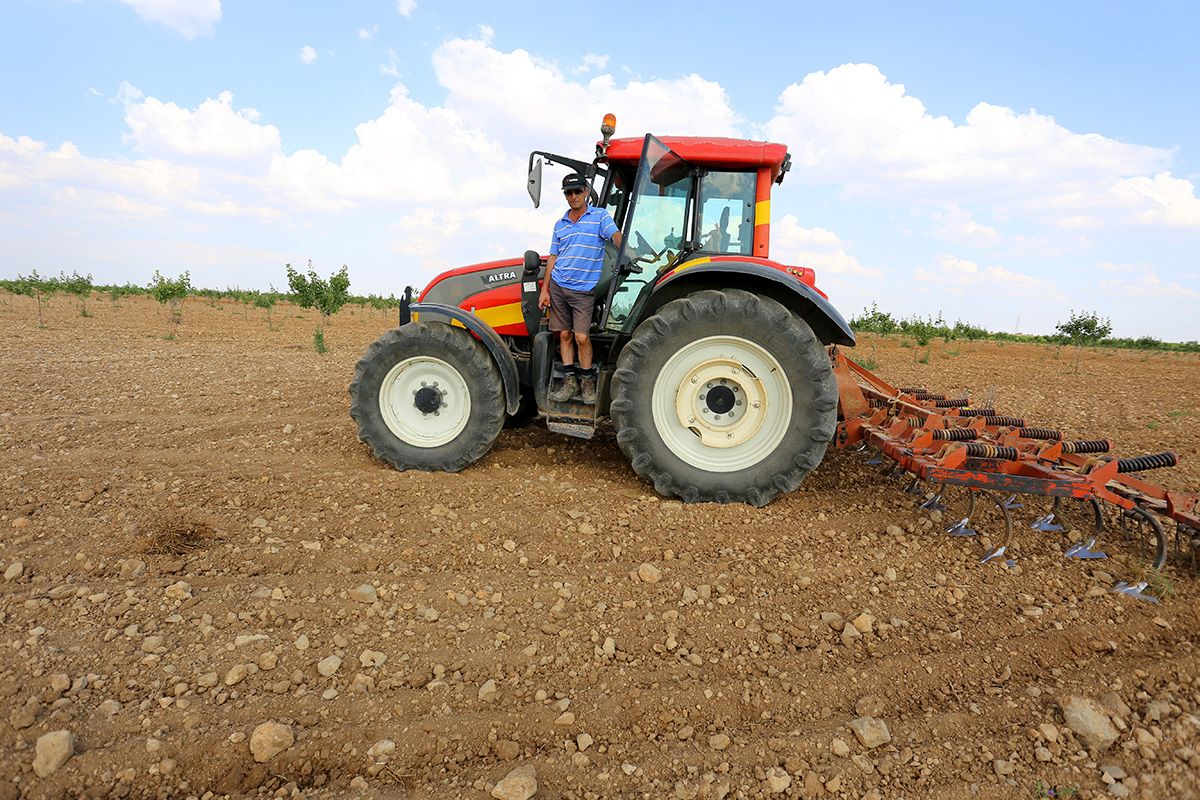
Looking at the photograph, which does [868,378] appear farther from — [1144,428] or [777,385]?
[1144,428]

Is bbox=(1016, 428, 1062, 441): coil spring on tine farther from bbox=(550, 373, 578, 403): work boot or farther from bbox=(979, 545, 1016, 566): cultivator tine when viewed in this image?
bbox=(550, 373, 578, 403): work boot

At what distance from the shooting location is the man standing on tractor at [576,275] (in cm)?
409

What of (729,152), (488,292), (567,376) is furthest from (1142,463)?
(488,292)

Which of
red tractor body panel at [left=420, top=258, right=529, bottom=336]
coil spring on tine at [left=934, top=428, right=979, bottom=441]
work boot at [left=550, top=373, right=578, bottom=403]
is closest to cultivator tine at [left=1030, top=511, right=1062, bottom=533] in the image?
coil spring on tine at [left=934, top=428, right=979, bottom=441]

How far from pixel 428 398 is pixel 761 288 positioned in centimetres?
244

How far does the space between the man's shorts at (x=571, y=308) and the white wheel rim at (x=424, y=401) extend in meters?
0.84

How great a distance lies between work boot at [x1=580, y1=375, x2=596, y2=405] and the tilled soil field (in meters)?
0.56

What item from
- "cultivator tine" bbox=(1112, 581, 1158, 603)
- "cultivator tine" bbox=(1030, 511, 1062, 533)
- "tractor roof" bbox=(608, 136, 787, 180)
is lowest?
"cultivator tine" bbox=(1112, 581, 1158, 603)

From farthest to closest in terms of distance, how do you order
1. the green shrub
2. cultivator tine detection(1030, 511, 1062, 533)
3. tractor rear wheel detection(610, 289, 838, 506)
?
the green shrub < tractor rear wheel detection(610, 289, 838, 506) < cultivator tine detection(1030, 511, 1062, 533)

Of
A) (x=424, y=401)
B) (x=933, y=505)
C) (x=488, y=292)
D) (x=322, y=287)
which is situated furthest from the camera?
(x=322, y=287)

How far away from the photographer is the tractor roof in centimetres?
404

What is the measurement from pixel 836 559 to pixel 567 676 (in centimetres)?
161

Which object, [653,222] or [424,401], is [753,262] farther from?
[424,401]

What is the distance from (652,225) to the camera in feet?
14.1
